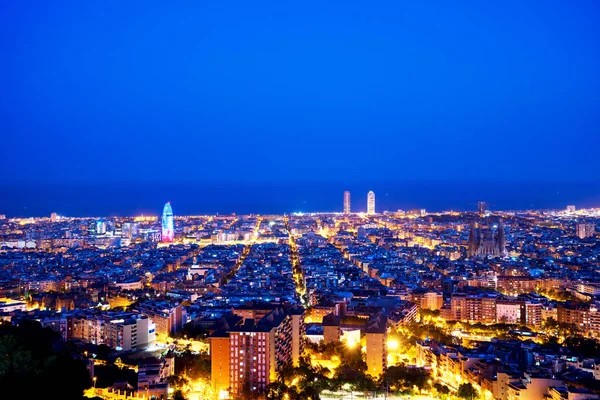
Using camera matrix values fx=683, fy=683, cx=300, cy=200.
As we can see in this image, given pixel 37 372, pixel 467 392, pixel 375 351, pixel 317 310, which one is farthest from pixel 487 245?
pixel 37 372

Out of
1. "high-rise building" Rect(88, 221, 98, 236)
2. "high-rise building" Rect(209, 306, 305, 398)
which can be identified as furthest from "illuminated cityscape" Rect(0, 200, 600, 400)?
"high-rise building" Rect(88, 221, 98, 236)

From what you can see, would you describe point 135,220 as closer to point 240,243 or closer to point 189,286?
point 240,243

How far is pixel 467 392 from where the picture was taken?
8297mm

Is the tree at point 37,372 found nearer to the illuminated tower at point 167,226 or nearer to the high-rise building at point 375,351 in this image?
the high-rise building at point 375,351

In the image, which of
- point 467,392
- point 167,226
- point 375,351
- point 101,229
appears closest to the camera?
point 467,392

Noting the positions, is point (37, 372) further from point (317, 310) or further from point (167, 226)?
point (167, 226)

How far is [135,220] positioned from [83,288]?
2111 cm

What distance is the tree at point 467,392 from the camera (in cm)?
828

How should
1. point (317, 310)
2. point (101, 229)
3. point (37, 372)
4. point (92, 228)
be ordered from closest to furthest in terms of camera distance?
point (37, 372) < point (317, 310) < point (101, 229) < point (92, 228)

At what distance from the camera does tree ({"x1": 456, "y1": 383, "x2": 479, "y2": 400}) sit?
8.28 m

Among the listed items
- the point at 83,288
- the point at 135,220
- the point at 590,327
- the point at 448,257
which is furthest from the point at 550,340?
the point at 135,220

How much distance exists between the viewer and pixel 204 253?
2394 centimetres

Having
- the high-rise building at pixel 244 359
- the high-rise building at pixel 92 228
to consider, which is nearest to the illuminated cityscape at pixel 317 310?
the high-rise building at pixel 244 359

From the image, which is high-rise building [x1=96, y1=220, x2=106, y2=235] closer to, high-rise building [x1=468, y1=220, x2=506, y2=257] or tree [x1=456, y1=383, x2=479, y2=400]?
high-rise building [x1=468, y1=220, x2=506, y2=257]
